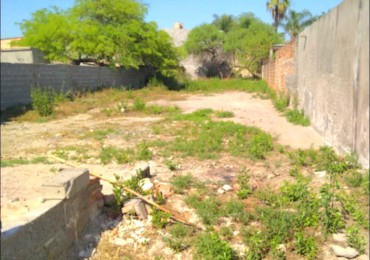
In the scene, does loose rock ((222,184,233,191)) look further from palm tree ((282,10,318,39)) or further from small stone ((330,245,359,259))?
palm tree ((282,10,318,39))

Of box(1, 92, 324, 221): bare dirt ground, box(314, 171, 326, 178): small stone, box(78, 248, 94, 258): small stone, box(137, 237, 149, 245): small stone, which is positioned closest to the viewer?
box(1, 92, 324, 221): bare dirt ground

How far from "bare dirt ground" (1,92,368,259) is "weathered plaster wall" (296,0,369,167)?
580 millimetres

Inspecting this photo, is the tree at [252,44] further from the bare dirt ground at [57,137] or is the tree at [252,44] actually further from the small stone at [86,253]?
the small stone at [86,253]

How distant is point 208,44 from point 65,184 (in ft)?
82.9

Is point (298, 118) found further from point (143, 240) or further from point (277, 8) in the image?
point (277, 8)

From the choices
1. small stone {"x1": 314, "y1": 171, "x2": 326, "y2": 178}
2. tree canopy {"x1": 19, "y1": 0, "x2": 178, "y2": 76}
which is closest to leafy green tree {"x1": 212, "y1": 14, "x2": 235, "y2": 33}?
tree canopy {"x1": 19, "y1": 0, "x2": 178, "y2": 76}

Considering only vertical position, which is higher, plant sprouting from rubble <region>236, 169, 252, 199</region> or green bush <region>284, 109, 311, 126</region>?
green bush <region>284, 109, 311, 126</region>

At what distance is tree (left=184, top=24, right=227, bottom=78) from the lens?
26.6 metres

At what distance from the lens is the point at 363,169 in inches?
153

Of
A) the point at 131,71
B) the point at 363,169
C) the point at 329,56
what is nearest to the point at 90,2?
the point at 131,71

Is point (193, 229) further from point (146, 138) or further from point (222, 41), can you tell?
point (222, 41)

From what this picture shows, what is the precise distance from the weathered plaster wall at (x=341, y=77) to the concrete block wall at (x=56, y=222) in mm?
2331

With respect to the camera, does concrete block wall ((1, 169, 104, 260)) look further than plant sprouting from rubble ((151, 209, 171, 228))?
No

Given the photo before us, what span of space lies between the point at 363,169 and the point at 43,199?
3131 millimetres
